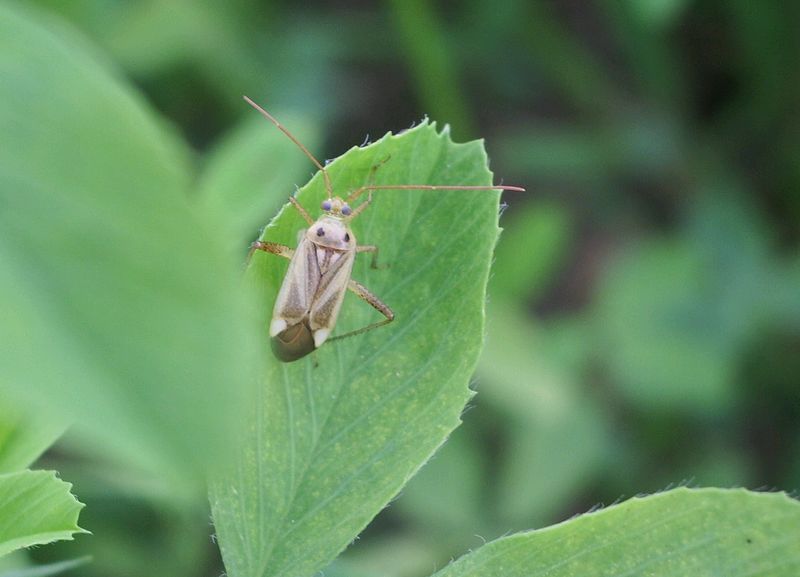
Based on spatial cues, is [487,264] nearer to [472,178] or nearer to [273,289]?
[472,178]

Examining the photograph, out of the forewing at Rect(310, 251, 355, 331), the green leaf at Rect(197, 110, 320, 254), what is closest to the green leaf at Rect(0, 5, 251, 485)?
the forewing at Rect(310, 251, 355, 331)

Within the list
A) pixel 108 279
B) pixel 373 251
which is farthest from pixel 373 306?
pixel 108 279

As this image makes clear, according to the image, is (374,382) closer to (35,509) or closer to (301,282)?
(35,509)

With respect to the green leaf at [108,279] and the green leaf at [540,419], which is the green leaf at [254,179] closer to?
the green leaf at [540,419]

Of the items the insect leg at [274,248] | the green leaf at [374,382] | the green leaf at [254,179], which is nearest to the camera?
the green leaf at [374,382]

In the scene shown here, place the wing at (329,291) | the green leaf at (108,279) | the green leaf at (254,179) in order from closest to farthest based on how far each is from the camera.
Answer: the green leaf at (108,279), the wing at (329,291), the green leaf at (254,179)

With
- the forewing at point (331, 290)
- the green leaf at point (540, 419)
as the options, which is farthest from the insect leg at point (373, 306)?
the green leaf at point (540, 419)
